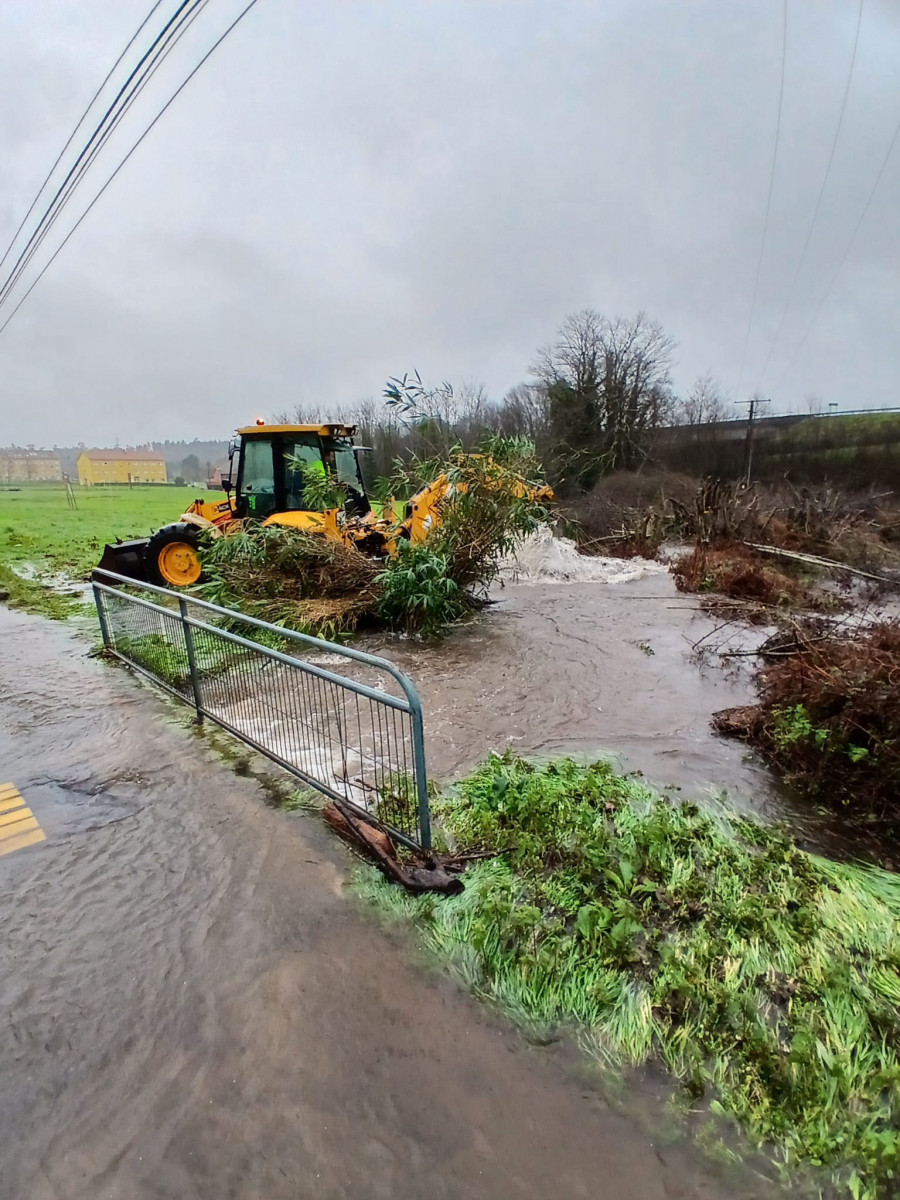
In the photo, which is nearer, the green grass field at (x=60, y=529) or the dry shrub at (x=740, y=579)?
the dry shrub at (x=740, y=579)

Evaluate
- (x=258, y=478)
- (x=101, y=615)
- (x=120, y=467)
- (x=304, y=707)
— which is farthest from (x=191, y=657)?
(x=120, y=467)

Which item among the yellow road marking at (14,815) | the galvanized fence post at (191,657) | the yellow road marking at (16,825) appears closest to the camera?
the yellow road marking at (16,825)

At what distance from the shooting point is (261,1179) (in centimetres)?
174

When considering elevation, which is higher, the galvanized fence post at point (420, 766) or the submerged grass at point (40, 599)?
the galvanized fence post at point (420, 766)

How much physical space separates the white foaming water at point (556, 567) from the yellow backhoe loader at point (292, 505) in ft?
8.63

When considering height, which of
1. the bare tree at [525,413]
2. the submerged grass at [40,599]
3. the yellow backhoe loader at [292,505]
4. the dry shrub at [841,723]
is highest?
the bare tree at [525,413]

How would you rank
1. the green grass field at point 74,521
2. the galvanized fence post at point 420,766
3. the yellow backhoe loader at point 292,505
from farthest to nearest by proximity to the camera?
the green grass field at point 74,521
the yellow backhoe loader at point 292,505
the galvanized fence post at point 420,766

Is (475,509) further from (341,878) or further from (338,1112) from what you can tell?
(338,1112)

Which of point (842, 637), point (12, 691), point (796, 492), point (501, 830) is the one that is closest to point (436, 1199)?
point (501, 830)

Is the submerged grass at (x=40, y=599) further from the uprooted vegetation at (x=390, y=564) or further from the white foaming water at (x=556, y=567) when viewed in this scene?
the white foaming water at (x=556, y=567)

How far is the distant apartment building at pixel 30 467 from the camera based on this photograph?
39.8 meters

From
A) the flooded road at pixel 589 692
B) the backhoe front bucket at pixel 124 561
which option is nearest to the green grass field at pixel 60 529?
the backhoe front bucket at pixel 124 561

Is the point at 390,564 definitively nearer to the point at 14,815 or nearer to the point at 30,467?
the point at 14,815

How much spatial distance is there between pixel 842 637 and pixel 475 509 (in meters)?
4.14
